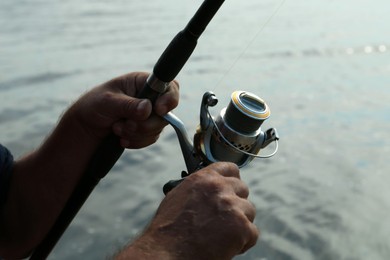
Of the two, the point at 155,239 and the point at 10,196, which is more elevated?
the point at 155,239

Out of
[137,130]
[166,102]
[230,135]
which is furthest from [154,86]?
[230,135]

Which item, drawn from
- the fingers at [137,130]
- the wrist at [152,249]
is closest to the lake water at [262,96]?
the fingers at [137,130]

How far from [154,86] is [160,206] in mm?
374

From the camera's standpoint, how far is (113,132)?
1.77 m

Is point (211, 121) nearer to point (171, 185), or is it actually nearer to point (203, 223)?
point (171, 185)

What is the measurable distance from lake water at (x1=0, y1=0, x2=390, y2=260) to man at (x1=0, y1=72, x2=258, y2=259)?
1.14 meters

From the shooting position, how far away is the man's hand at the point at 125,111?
5.34ft

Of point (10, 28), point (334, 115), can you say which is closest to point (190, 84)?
point (334, 115)

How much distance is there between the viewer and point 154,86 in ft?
5.24

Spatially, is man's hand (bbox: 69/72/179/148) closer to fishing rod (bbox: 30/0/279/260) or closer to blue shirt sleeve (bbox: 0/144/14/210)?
fishing rod (bbox: 30/0/279/260)

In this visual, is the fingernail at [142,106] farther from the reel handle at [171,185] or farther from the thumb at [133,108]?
the reel handle at [171,185]

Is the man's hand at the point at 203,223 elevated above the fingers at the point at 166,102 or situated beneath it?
situated beneath

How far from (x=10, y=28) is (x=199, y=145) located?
22.8 ft

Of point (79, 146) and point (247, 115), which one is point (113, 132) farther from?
point (247, 115)
